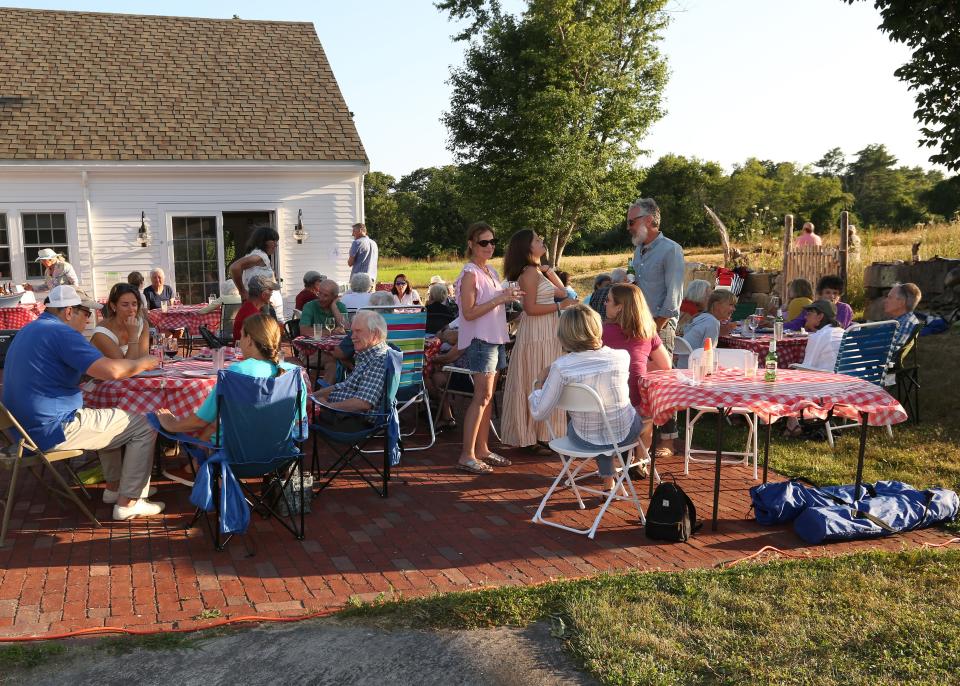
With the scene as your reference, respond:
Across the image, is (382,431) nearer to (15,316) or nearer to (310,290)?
(310,290)

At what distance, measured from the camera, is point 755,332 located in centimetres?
824

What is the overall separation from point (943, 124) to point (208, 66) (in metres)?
13.1

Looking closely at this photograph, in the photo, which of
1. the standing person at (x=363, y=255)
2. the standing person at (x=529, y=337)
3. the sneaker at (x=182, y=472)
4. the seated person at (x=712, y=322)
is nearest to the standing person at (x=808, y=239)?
the standing person at (x=363, y=255)

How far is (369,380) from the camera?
18.2 feet

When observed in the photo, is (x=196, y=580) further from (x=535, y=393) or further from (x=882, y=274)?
(x=882, y=274)

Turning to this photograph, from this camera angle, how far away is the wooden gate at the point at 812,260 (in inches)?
584

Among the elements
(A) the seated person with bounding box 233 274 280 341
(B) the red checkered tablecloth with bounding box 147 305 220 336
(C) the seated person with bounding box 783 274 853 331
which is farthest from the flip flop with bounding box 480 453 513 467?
(B) the red checkered tablecloth with bounding box 147 305 220 336

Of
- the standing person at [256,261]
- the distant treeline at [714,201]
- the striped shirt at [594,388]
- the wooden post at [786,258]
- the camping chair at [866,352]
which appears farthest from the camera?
the distant treeline at [714,201]

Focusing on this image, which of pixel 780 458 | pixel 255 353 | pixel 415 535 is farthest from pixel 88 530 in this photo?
pixel 780 458

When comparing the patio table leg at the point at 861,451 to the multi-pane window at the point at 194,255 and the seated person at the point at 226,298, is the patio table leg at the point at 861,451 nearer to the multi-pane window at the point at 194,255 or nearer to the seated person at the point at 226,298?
the seated person at the point at 226,298

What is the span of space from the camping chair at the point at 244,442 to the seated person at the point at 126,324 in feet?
4.53

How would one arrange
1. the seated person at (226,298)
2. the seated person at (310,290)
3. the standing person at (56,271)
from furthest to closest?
the standing person at (56,271), the seated person at (226,298), the seated person at (310,290)

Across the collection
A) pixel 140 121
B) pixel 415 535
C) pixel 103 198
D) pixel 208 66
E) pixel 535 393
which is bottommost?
pixel 415 535

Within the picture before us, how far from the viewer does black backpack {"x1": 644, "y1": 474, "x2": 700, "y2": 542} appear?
15.7 feet
